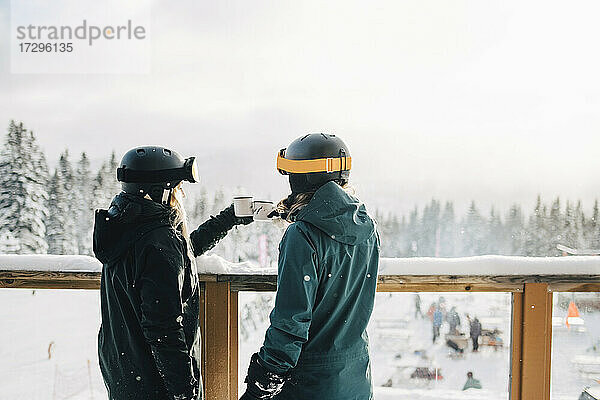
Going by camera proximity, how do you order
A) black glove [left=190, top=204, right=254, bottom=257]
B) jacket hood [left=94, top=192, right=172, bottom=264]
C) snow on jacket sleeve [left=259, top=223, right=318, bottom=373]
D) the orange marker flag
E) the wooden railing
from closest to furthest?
1. snow on jacket sleeve [left=259, top=223, right=318, bottom=373]
2. jacket hood [left=94, top=192, right=172, bottom=264]
3. black glove [left=190, top=204, right=254, bottom=257]
4. the wooden railing
5. the orange marker flag

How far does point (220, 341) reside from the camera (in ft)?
8.62

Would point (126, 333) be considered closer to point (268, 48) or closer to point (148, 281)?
point (148, 281)

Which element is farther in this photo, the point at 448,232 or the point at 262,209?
the point at 448,232

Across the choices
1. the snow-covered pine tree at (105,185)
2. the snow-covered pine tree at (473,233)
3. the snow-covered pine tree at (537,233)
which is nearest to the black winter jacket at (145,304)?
the snow-covered pine tree at (105,185)

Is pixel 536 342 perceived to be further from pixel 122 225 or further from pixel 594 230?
pixel 122 225

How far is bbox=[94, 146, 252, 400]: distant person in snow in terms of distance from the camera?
1788mm

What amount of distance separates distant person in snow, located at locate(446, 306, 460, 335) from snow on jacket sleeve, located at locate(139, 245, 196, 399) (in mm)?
1432

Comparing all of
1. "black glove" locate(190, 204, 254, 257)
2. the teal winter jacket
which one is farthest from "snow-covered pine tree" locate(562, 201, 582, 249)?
"black glove" locate(190, 204, 254, 257)

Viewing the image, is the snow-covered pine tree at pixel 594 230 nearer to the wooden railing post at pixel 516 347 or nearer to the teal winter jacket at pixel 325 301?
the wooden railing post at pixel 516 347

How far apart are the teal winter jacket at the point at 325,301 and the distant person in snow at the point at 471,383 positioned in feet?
3.45

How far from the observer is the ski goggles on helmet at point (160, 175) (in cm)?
192

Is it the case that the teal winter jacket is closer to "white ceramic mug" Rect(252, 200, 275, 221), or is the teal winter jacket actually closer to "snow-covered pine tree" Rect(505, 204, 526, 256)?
"white ceramic mug" Rect(252, 200, 275, 221)

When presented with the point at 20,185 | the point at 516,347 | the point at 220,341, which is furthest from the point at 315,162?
the point at 20,185

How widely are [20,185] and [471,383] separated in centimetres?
329
